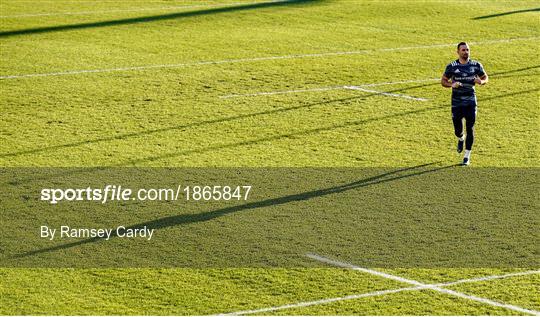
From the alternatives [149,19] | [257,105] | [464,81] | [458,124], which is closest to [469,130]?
[458,124]

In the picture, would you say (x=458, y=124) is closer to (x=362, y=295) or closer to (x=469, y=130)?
(x=469, y=130)

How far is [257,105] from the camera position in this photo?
22.2 m

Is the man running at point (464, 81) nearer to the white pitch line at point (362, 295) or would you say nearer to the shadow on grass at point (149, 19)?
the white pitch line at point (362, 295)

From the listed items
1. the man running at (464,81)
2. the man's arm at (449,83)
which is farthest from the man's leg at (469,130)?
the man's arm at (449,83)

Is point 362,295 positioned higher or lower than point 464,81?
lower

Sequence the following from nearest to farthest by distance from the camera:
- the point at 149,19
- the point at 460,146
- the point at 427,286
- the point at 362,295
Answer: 1. the point at 362,295
2. the point at 427,286
3. the point at 460,146
4. the point at 149,19

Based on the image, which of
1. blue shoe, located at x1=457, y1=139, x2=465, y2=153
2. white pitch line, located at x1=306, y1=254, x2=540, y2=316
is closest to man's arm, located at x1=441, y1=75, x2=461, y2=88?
blue shoe, located at x1=457, y1=139, x2=465, y2=153

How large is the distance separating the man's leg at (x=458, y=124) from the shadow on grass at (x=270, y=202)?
51 centimetres

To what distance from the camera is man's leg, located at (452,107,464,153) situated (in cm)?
1769

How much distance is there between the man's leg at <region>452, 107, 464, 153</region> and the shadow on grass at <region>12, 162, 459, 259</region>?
513 mm

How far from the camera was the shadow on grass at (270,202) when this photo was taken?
14551 mm

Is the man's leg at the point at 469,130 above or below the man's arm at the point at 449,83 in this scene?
below

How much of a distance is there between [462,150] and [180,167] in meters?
4.76

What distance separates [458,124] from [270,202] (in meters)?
3.82
